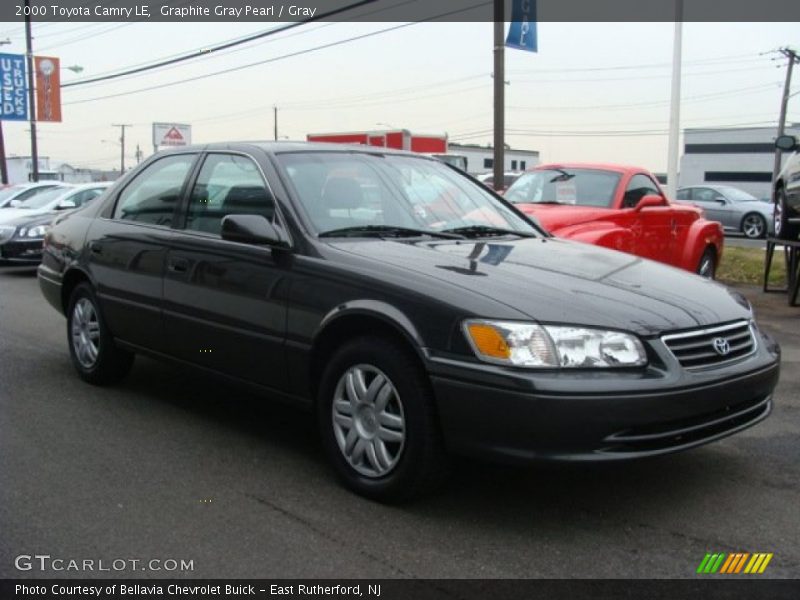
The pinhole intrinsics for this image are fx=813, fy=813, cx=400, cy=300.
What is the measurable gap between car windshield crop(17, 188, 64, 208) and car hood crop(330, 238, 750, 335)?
38.6ft

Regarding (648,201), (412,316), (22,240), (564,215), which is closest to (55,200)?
(22,240)

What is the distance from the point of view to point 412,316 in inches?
134

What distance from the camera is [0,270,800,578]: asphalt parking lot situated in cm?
309

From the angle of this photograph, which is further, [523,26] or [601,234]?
[523,26]

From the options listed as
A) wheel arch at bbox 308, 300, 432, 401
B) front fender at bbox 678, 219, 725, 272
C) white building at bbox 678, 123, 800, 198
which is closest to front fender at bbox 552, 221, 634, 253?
front fender at bbox 678, 219, 725, 272

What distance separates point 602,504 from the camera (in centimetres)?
362

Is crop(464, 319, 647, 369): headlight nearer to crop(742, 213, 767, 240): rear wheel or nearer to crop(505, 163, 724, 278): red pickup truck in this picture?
crop(505, 163, 724, 278): red pickup truck

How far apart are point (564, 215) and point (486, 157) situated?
72911 mm

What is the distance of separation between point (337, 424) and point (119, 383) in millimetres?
2525

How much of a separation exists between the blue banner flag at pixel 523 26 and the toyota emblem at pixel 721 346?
9962 millimetres

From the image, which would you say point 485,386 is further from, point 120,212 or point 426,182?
point 120,212

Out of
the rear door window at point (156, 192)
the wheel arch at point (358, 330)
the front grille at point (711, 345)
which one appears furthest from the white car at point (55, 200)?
the front grille at point (711, 345)

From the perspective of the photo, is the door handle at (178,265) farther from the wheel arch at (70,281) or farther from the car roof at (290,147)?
the wheel arch at (70,281)

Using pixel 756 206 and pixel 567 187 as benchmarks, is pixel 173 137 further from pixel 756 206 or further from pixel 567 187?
pixel 567 187
